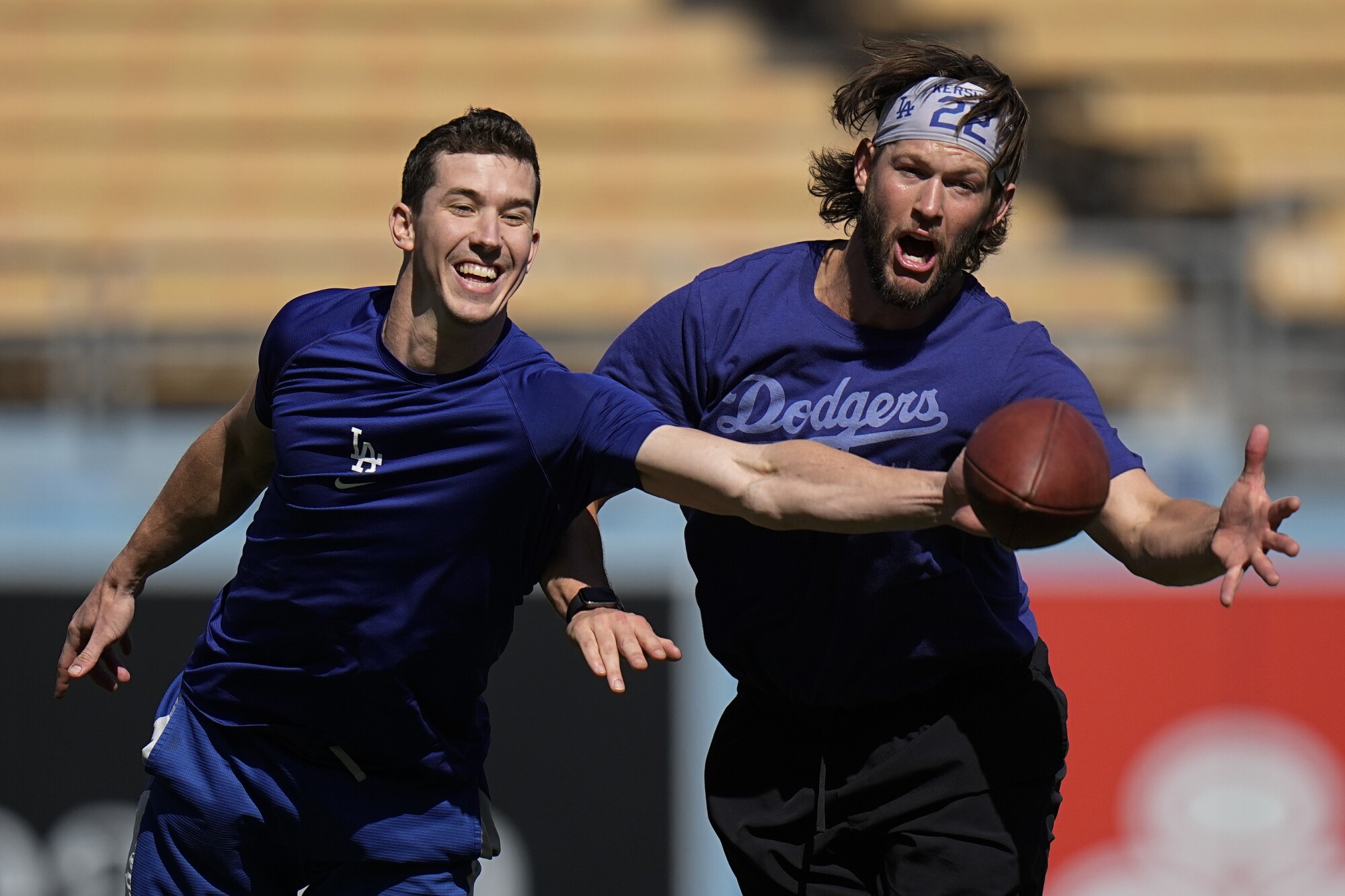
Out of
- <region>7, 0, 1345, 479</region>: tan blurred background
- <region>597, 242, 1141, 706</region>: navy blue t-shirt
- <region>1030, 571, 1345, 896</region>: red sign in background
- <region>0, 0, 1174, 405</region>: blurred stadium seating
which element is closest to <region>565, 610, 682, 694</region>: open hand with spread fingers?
<region>597, 242, 1141, 706</region>: navy blue t-shirt

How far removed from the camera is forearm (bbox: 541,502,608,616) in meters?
3.49

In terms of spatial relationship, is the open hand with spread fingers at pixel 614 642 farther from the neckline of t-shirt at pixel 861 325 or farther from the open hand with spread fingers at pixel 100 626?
the open hand with spread fingers at pixel 100 626

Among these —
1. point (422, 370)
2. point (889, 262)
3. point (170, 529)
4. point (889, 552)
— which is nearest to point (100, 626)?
point (170, 529)

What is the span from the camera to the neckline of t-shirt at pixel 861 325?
11.7 ft

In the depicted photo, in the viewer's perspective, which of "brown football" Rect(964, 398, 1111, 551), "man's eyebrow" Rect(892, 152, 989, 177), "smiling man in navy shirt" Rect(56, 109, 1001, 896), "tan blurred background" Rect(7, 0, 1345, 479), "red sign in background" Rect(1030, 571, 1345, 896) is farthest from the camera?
"tan blurred background" Rect(7, 0, 1345, 479)

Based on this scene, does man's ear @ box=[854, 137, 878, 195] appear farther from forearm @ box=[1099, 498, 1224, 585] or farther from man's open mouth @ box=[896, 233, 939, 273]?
forearm @ box=[1099, 498, 1224, 585]

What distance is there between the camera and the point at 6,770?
6293 mm

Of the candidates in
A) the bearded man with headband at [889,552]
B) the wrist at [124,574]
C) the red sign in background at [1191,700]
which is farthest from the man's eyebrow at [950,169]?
the red sign in background at [1191,700]

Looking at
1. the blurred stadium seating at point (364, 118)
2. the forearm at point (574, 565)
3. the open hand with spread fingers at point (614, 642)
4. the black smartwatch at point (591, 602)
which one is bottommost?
the open hand with spread fingers at point (614, 642)

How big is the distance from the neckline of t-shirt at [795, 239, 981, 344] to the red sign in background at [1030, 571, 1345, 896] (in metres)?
2.72

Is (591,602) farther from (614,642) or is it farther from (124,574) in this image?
(124,574)

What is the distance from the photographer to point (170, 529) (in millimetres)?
Answer: 3949

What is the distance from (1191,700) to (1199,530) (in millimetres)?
3148

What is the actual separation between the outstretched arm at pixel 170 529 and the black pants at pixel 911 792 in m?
1.34
